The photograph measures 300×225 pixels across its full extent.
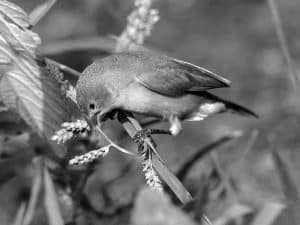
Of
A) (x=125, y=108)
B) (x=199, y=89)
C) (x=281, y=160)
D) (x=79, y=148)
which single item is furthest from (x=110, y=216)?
(x=199, y=89)

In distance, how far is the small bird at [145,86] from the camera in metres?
2.76

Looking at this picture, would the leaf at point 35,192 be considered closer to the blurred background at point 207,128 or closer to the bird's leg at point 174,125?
the blurred background at point 207,128

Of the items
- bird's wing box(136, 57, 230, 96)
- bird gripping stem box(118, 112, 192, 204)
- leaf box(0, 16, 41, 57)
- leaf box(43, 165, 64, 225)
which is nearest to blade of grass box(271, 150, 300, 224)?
bird gripping stem box(118, 112, 192, 204)

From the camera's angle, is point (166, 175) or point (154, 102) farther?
point (154, 102)

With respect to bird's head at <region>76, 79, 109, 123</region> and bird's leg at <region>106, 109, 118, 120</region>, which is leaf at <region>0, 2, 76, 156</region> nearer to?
bird's head at <region>76, 79, 109, 123</region>

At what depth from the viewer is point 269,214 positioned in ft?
5.91

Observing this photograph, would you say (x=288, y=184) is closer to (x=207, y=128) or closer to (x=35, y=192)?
(x=35, y=192)

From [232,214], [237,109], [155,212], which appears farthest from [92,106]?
[155,212]

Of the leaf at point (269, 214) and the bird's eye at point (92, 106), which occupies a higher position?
the leaf at point (269, 214)

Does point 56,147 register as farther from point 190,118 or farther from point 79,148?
point 190,118

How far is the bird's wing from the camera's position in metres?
3.00

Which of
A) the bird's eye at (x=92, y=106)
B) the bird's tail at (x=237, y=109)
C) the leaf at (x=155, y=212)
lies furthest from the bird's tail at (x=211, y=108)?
the leaf at (x=155, y=212)

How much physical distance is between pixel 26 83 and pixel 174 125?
1266 mm

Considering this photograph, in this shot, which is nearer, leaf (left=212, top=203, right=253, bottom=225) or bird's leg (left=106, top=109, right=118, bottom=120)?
leaf (left=212, top=203, right=253, bottom=225)
